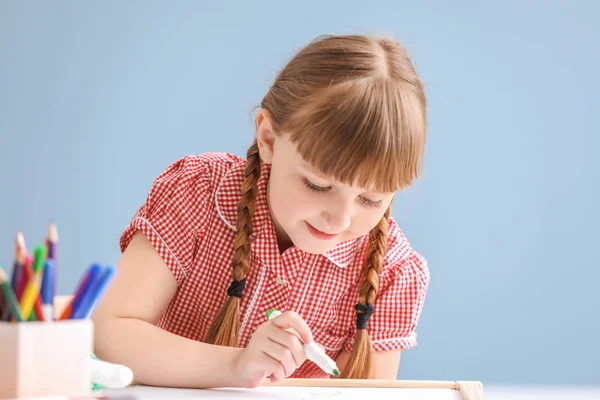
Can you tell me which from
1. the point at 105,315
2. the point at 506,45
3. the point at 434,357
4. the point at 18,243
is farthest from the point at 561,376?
the point at 18,243

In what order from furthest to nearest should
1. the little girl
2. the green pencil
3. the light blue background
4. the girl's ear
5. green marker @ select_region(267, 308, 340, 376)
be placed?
the light blue background < the girl's ear < the little girl < green marker @ select_region(267, 308, 340, 376) < the green pencil

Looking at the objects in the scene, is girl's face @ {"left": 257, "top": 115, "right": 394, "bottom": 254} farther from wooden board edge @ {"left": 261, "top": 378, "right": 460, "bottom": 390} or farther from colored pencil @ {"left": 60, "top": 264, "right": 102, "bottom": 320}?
colored pencil @ {"left": 60, "top": 264, "right": 102, "bottom": 320}

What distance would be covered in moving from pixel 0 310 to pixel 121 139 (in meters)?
1.49

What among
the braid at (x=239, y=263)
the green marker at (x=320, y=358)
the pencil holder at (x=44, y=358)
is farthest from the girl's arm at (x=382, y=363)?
the pencil holder at (x=44, y=358)

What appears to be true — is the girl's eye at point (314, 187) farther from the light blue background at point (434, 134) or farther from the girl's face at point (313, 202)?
the light blue background at point (434, 134)

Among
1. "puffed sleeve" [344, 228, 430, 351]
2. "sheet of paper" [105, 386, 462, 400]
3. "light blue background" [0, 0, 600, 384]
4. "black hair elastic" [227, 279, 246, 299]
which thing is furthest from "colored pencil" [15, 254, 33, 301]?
"light blue background" [0, 0, 600, 384]

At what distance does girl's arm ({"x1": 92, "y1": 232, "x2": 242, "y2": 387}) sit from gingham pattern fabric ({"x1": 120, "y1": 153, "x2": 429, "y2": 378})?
4cm

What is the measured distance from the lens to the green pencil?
1.48ft

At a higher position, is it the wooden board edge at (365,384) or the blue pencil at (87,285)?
the blue pencil at (87,285)

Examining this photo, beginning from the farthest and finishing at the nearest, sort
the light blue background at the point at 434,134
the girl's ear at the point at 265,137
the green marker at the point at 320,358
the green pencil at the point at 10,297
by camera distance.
A: the light blue background at the point at 434,134
the girl's ear at the point at 265,137
the green marker at the point at 320,358
the green pencil at the point at 10,297

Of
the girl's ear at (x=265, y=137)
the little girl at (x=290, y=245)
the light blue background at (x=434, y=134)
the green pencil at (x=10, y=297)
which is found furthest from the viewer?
the light blue background at (x=434, y=134)

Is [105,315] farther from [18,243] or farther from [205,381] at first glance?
[18,243]

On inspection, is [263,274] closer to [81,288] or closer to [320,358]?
[320,358]

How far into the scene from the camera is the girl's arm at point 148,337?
2.48 ft
